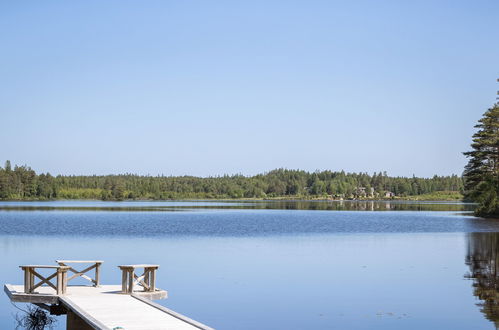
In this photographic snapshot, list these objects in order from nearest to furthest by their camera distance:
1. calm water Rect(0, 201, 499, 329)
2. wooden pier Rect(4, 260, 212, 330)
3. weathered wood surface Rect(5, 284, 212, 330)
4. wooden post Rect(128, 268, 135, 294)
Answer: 1. weathered wood surface Rect(5, 284, 212, 330)
2. wooden pier Rect(4, 260, 212, 330)
3. wooden post Rect(128, 268, 135, 294)
4. calm water Rect(0, 201, 499, 329)

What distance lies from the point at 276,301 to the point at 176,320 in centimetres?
687

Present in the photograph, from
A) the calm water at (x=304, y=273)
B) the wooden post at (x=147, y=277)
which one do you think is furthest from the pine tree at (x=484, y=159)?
the wooden post at (x=147, y=277)

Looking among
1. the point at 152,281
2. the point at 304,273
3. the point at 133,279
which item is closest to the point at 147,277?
the point at 152,281

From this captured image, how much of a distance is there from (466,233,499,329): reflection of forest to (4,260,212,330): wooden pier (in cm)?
832

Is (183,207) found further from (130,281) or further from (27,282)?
(27,282)

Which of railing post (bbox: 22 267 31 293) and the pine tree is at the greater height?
the pine tree

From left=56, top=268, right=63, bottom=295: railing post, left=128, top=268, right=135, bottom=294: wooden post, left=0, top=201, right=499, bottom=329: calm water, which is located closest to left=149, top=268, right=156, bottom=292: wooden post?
left=128, top=268, right=135, bottom=294: wooden post

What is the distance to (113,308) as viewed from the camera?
15.8 meters

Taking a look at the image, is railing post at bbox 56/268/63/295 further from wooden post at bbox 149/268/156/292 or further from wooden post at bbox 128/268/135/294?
wooden post at bbox 149/268/156/292

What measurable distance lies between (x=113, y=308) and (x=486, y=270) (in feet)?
56.1

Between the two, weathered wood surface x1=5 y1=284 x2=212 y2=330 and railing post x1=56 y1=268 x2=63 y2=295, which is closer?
weathered wood surface x1=5 y1=284 x2=212 y2=330

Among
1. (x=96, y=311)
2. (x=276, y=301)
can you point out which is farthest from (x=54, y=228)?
(x=96, y=311)

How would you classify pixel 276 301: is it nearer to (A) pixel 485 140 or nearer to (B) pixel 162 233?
(B) pixel 162 233

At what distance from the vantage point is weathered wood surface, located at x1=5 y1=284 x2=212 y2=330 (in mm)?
13795
